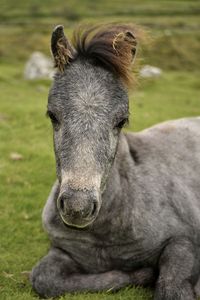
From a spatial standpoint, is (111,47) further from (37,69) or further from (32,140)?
(37,69)

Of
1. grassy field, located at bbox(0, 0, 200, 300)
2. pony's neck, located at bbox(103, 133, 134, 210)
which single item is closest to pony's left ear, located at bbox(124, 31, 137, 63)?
grassy field, located at bbox(0, 0, 200, 300)

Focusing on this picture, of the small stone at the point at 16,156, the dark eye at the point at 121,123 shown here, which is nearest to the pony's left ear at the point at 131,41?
the dark eye at the point at 121,123

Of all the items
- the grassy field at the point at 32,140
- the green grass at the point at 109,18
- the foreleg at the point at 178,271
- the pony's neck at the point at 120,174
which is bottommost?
the green grass at the point at 109,18

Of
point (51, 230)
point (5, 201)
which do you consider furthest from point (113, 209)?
point (5, 201)

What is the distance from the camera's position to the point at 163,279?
6.63 metres

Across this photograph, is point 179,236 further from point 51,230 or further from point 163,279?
point 51,230

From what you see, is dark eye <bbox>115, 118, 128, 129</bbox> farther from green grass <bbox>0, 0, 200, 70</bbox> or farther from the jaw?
green grass <bbox>0, 0, 200, 70</bbox>

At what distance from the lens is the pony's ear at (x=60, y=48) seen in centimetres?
632

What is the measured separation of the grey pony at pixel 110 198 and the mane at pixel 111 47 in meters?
0.06

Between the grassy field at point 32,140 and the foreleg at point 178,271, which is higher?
the foreleg at point 178,271

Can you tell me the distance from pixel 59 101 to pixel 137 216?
1.96m

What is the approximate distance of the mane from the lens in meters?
6.29

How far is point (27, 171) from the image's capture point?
493 inches

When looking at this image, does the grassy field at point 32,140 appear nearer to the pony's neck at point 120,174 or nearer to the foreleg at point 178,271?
the foreleg at point 178,271
